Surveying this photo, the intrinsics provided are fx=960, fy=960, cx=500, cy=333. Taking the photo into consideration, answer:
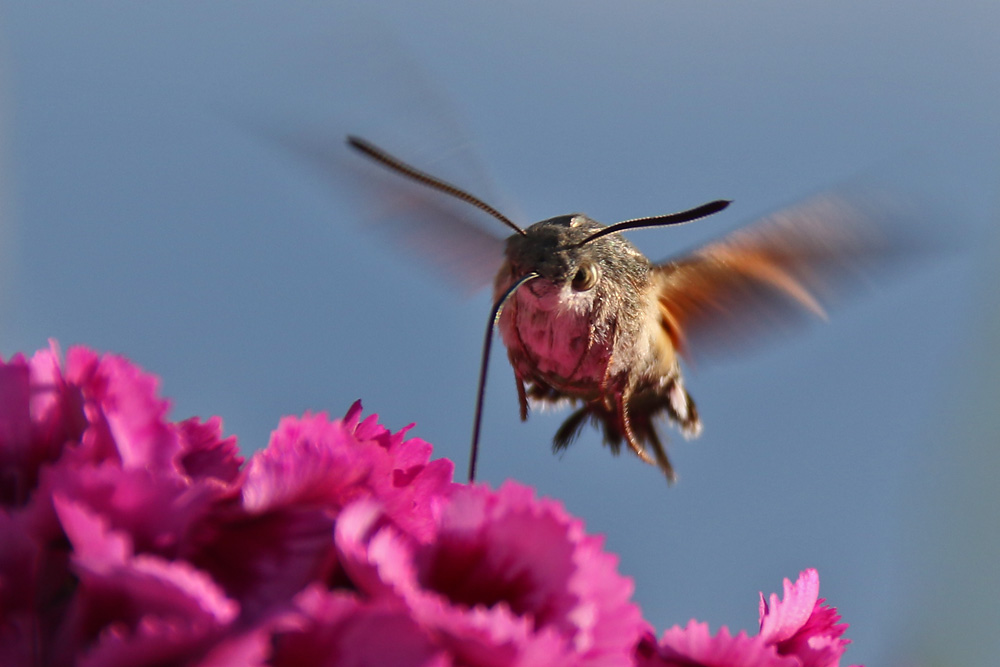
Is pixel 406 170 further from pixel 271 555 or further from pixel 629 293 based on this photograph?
pixel 271 555

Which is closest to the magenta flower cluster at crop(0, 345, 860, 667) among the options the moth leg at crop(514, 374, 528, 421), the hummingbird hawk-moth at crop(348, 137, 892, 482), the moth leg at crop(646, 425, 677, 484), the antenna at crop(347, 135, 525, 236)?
the antenna at crop(347, 135, 525, 236)

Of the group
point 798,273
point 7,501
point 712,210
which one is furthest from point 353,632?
point 798,273

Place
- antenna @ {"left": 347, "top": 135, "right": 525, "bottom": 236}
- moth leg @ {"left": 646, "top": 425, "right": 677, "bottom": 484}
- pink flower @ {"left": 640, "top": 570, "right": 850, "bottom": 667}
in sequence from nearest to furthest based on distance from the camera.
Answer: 1. pink flower @ {"left": 640, "top": 570, "right": 850, "bottom": 667}
2. antenna @ {"left": 347, "top": 135, "right": 525, "bottom": 236}
3. moth leg @ {"left": 646, "top": 425, "right": 677, "bottom": 484}

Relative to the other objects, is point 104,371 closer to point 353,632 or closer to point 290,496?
point 290,496

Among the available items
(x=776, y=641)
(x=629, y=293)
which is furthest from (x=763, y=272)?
(x=776, y=641)

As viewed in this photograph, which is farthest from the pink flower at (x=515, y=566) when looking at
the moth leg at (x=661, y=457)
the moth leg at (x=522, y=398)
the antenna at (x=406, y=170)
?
the moth leg at (x=661, y=457)

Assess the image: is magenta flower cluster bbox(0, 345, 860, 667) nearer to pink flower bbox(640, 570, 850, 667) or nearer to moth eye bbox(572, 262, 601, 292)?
pink flower bbox(640, 570, 850, 667)
